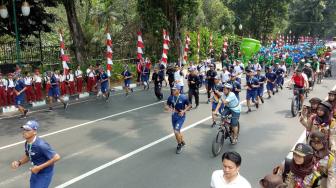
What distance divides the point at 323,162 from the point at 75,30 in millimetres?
18450

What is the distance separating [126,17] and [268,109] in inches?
776

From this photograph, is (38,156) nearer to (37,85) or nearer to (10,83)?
(10,83)

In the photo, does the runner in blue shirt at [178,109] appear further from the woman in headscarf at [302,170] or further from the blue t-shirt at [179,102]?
the woman in headscarf at [302,170]

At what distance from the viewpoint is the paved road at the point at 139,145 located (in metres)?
7.58

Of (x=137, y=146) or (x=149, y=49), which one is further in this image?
(x=149, y=49)

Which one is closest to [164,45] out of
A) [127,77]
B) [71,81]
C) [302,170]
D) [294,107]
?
[127,77]

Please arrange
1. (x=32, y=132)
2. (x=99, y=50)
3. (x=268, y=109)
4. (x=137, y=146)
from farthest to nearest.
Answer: (x=99, y=50) → (x=268, y=109) → (x=137, y=146) → (x=32, y=132)

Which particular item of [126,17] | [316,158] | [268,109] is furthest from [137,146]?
[126,17]

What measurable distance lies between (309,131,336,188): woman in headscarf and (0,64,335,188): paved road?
274cm

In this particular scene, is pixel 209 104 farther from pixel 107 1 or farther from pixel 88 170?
pixel 107 1

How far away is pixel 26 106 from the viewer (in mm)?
15227

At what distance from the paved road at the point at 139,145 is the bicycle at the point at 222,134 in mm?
253

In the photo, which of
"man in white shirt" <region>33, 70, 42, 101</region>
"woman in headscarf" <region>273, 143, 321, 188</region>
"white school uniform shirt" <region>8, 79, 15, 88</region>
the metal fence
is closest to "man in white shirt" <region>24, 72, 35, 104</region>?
"man in white shirt" <region>33, 70, 42, 101</region>

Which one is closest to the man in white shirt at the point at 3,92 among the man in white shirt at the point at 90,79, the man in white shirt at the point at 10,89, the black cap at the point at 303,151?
the man in white shirt at the point at 10,89
